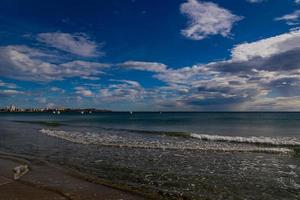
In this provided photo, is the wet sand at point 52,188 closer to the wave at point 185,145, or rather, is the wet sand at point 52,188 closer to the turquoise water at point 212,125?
the wave at point 185,145

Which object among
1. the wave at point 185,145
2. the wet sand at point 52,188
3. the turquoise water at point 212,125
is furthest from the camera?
the turquoise water at point 212,125

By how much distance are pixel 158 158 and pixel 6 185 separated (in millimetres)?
9424

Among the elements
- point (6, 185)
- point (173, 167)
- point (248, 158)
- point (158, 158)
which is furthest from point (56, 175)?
point (248, 158)

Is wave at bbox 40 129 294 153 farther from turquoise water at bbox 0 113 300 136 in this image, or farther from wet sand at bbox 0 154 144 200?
turquoise water at bbox 0 113 300 136

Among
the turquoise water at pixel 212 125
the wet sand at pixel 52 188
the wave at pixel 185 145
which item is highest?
the turquoise water at pixel 212 125

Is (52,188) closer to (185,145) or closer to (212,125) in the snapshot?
(185,145)

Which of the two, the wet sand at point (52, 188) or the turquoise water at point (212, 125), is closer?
the wet sand at point (52, 188)

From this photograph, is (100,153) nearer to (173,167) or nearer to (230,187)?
(173,167)

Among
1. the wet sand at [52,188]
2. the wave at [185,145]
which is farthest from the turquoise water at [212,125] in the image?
the wet sand at [52,188]

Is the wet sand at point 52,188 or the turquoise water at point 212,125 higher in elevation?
the turquoise water at point 212,125

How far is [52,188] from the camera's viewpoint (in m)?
11.5

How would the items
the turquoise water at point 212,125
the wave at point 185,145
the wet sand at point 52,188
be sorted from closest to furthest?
the wet sand at point 52,188, the wave at point 185,145, the turquoise water at point 212,125

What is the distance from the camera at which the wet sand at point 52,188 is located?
1044 centimetres

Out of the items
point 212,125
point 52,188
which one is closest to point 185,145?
point 52,188
